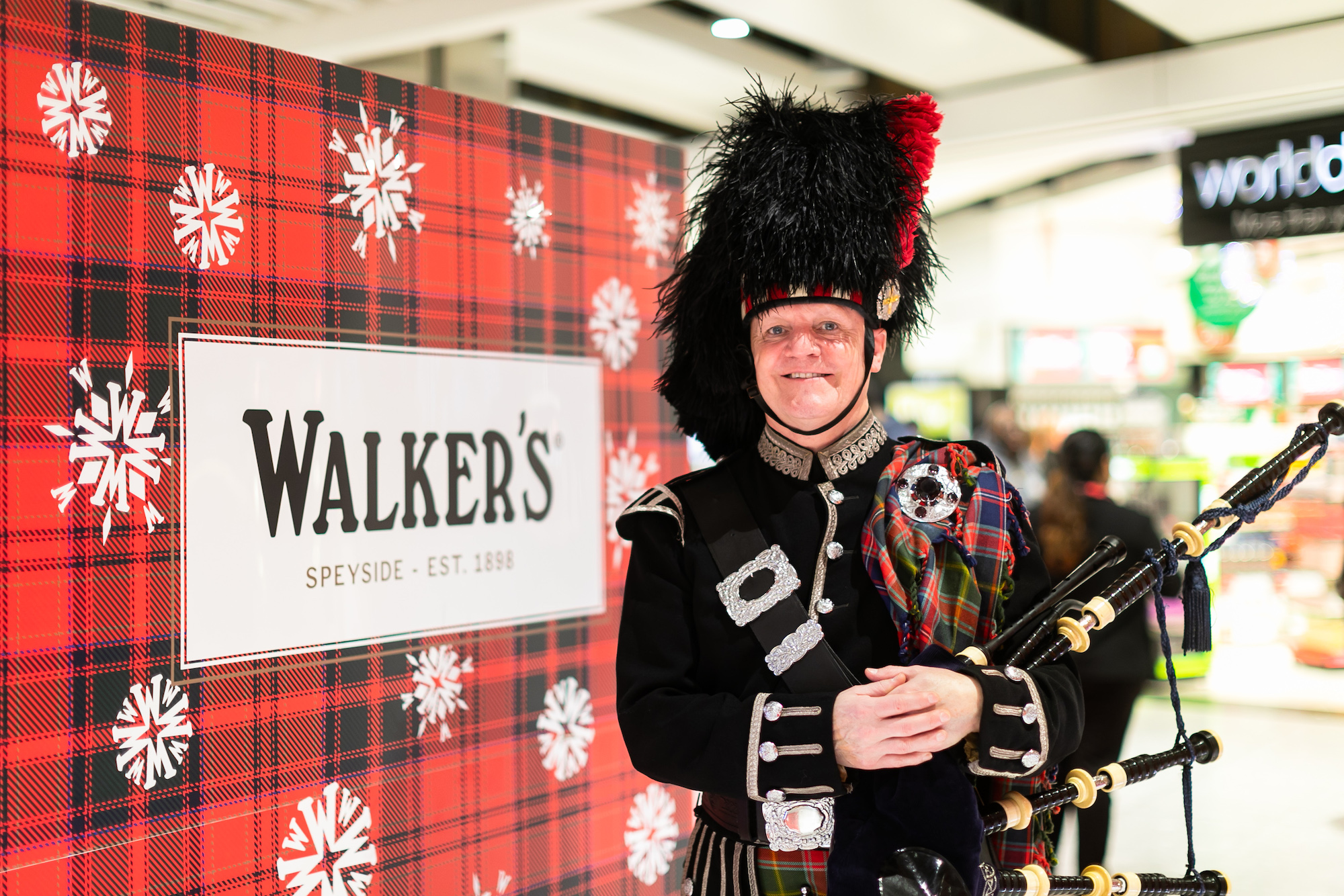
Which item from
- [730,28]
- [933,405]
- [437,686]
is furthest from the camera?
[933,405]

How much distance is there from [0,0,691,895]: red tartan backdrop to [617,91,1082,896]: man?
1.83ft

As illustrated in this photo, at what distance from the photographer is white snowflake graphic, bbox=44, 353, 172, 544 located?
1.47 meters

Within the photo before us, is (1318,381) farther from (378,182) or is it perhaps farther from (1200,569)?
(378,182)

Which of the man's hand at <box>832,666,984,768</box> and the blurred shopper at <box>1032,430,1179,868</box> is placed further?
the blurred shopper at <box>1032,430,1179,868</box>

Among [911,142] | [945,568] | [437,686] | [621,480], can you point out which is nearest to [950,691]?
[945,568]

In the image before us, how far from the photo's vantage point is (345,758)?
1.79 m

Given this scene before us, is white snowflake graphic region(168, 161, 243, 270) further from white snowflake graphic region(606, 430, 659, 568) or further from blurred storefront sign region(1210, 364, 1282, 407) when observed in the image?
blurred storefront sign region(1210, 364, 1282, 407)

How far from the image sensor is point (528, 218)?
210 cm

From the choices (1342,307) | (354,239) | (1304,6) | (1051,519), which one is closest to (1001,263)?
(1342,307)

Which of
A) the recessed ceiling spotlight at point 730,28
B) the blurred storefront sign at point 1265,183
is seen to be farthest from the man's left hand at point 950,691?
the recessed ceiling spotlight at point 730,28

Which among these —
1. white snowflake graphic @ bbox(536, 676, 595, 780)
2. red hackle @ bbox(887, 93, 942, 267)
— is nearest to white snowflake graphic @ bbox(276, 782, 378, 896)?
white snowflake graphic @ bbox(536, 676, 595, 780)

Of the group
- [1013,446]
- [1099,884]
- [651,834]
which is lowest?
[651,834]

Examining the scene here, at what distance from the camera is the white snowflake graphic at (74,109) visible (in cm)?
146

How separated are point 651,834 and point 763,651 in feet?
3.51
